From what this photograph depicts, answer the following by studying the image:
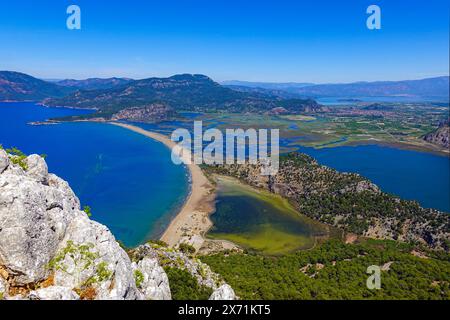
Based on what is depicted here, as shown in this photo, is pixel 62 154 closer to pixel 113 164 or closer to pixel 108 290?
pixel 113 164

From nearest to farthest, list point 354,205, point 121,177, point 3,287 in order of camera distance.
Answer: point 3,287 < point 354,205 < point 121,177

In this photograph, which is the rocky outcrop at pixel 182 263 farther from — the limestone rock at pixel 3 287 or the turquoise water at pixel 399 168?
the turquoise water at pixel 399 168

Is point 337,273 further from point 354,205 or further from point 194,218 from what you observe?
point 194,218

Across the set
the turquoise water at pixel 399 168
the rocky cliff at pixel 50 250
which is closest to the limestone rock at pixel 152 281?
the rocky cliff at pixel 50 250

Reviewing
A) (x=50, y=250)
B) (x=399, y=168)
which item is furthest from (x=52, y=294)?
(x=399, y=168)

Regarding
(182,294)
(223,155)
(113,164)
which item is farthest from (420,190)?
(113,164)

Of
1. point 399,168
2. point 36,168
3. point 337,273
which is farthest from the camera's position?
point 399,168
